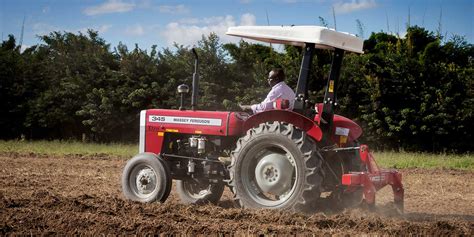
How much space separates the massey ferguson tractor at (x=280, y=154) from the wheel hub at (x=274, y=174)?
11 mm

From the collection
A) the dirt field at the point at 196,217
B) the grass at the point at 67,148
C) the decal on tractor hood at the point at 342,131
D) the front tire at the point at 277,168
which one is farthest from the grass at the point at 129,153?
the front tire at the point at 277,168

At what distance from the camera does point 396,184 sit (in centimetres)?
738

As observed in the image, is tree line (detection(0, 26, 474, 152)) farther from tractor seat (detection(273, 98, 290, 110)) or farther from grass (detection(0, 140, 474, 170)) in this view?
tractor seat (detection(273, 98, 290, 110))

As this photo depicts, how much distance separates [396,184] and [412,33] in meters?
12.9

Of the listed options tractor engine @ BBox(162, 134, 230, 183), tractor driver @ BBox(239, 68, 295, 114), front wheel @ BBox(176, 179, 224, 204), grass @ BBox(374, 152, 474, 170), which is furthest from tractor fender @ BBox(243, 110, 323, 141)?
grass @ BBox(374, 152, 474, 170)

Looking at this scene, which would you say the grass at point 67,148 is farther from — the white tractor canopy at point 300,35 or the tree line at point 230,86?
the white tractor canopy at point 300,35

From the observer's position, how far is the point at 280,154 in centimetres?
705

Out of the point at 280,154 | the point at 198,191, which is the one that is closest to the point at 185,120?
the point at 198,191

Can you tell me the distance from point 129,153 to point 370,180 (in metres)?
10.4

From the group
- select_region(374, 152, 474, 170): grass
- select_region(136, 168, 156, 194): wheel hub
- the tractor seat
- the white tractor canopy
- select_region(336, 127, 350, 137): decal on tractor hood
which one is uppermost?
the white tractor canopy

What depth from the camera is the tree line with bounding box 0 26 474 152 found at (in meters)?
17.2

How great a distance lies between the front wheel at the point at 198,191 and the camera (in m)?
8.51

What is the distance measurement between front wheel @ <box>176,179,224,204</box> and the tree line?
8.32 m

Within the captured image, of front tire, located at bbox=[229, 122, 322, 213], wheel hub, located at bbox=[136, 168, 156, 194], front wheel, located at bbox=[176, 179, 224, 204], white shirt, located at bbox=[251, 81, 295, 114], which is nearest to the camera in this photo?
front tire, located at bbox=[229, 122, 322, 213]
